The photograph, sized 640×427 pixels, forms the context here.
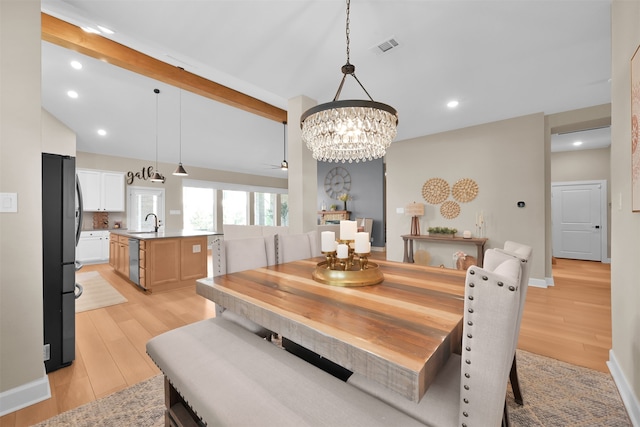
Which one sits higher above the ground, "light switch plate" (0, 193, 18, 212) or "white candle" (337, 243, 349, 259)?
"light switch plate" (0, 193, 18, 212)

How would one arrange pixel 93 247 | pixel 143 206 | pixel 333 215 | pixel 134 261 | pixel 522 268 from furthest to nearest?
pixel 333 215, pixel 143 206, pixel 93 247, pixel 134 261, pixel 522 268

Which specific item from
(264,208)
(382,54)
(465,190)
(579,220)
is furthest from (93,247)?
(579,220)

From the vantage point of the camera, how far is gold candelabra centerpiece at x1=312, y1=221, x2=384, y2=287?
1.43 meters

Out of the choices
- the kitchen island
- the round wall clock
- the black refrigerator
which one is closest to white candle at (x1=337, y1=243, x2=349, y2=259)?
the black refrigerator

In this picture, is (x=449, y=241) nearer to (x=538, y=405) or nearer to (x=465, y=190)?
(x=465, y=190)

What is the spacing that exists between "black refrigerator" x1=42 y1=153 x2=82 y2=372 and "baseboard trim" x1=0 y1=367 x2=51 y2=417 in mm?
335

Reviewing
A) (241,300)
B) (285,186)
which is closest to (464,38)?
(241,300)

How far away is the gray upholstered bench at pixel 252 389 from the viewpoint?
2.63 feet

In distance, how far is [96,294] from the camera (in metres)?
3.70

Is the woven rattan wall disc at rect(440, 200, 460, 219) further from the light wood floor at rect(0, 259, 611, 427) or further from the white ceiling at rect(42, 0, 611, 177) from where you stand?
the light wood floor at rect(0, 259, 611, 427)

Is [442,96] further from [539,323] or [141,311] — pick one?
[141,311]

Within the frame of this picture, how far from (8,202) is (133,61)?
258 cm

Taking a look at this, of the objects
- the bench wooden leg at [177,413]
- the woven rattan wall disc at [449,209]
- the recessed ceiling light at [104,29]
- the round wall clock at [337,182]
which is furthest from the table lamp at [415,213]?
the recessed ceiling light at [104,29]

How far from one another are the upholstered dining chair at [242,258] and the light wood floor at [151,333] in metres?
0.91
